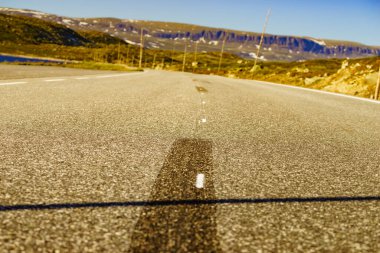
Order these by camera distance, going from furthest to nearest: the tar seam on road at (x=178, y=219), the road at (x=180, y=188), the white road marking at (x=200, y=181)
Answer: the white road marking at (x=200, y=181) < the road at (x=180, y=188) < the tar seam on road at (x=178, y=219)

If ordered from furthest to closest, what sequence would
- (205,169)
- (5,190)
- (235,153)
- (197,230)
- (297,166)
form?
(235,153)
(297,166)
(205,169)
(5,190)
(197,230)

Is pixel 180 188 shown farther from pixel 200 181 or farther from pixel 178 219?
pixel 178 219

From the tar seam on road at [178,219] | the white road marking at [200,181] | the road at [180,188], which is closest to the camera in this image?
the tar seam on road at [178,219]

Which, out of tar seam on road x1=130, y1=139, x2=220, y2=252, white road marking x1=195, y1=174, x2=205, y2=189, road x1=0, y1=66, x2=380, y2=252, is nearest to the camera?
tar seam on road x1=130, y1=139, x2=220, y2=252

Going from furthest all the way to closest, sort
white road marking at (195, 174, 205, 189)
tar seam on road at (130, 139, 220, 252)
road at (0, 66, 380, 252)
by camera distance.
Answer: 1. white road marking at (195, 174, 205, 189)
2. road at (0, 66, 380, 252)
3. tar seam on road at (130, 139, 220, 252)

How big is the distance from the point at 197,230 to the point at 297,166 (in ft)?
6.57

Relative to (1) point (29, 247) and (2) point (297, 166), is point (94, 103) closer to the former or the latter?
(2) point (297, 166)

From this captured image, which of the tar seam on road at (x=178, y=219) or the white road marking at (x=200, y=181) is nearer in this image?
the tar seam on road at (x=178, y=219)

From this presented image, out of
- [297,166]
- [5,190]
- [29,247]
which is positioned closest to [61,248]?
[29,247]

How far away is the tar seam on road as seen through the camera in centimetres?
200

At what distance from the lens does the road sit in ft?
6.91

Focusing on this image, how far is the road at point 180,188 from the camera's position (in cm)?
211

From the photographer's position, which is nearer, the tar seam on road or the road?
the tar seam on road

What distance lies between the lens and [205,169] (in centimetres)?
353
